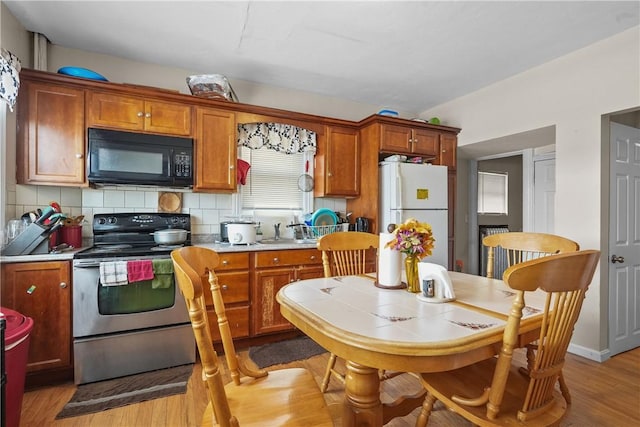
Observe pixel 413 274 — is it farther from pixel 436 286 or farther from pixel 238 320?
pixel 238 320

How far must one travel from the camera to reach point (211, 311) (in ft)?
8.21

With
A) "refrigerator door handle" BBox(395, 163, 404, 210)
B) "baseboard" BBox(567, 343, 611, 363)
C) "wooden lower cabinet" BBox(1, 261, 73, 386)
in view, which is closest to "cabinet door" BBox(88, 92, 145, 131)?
"wooden lower cabinet" BBox(1, 261, 73, 386)

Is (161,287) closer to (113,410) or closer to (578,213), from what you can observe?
(113,410)

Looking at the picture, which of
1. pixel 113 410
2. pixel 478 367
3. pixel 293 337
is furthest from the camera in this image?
pixel 293 337

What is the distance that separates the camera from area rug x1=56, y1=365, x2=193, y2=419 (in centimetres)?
185

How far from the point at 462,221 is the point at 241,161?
3256 mm

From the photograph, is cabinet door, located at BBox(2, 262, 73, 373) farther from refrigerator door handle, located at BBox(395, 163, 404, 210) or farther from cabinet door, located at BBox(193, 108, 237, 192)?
refrigerator door handle, located at BBox(395, 163, 404, 210)

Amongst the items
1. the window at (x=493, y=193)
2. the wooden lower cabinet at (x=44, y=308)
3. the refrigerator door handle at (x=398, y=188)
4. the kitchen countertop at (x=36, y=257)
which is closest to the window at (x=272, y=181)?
the refrigerator door handle at (x=398, y=188)

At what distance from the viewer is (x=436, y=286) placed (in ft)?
4.32

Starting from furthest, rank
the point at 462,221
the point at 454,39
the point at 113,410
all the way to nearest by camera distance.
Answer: the point at 462,221 < the point at 454,39 < the point at 113,410

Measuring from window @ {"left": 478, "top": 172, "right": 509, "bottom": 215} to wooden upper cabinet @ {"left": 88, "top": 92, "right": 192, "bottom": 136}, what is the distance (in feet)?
14.1

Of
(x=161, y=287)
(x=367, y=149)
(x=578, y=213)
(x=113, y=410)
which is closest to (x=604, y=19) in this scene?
(x=578, y=213)

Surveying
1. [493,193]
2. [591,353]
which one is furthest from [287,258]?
[493,193]

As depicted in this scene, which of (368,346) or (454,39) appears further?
(454,39)
